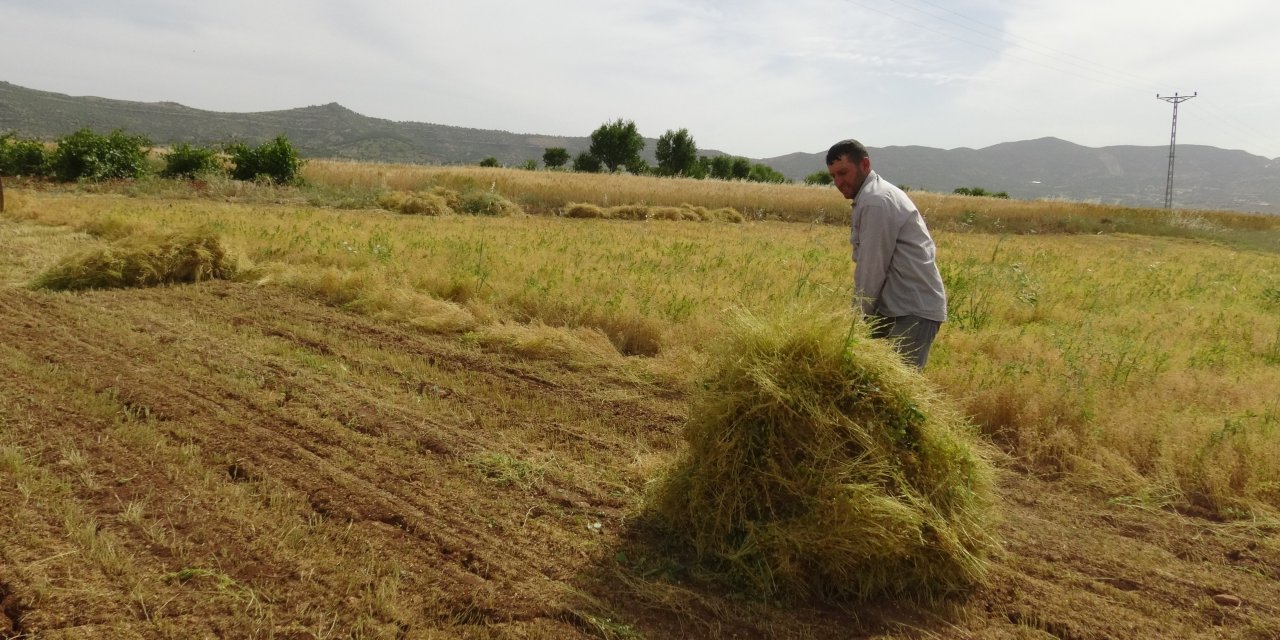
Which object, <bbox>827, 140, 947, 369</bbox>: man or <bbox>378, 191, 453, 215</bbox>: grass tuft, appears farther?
<bbox>378, 191, 453, 215</bbox>: grass tuft

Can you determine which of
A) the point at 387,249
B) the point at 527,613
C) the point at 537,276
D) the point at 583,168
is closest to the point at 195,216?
the point at 387,249

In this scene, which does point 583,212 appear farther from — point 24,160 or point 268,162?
point 24,160

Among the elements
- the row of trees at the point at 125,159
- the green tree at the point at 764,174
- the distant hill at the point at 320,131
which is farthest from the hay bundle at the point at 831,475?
the green tree at the point at 764,174

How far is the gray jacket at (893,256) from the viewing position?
12.3ft

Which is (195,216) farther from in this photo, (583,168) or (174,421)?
(583,168)

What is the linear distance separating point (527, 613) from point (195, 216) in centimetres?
1413

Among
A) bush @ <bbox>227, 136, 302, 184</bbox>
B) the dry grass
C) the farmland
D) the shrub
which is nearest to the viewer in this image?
the farmland

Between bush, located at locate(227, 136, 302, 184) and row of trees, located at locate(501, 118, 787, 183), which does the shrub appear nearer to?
bush, located at locate(227, 136, 302, 184)

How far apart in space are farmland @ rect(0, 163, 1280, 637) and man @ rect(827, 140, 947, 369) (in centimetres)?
25

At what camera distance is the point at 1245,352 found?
740cm

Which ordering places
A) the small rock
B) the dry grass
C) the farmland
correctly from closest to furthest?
the farmland, the small rock, the dry grass

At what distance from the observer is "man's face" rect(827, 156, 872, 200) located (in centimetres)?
380

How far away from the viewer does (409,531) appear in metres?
3.49

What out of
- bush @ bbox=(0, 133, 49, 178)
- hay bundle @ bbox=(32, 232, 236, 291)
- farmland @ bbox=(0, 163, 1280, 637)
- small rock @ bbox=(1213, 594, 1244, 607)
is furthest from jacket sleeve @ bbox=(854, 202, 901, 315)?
bush @ bbox=(0, 133, 49, 178)
